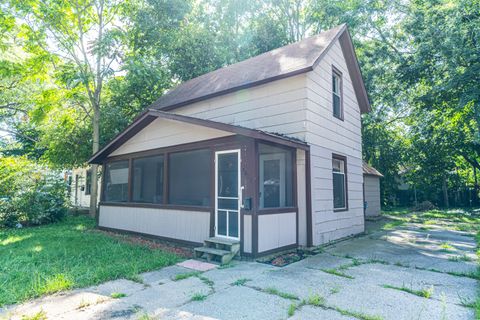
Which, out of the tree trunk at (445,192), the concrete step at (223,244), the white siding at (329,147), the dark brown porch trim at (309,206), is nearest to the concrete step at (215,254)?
the concrete step at (223,244)

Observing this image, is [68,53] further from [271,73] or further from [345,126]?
[345,126]

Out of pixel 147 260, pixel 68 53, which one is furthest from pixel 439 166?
pixel 68 53

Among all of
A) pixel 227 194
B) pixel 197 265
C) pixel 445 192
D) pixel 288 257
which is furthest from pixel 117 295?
pixel 445 192

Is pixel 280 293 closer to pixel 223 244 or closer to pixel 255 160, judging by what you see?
pixel 223 244

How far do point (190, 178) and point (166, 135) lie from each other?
1.47 meters

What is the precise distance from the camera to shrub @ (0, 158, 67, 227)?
37.3 ft

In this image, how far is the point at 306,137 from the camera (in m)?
7.04

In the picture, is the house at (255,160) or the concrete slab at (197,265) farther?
the house at (255,160)

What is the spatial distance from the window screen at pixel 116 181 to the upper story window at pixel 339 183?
6.41 meters

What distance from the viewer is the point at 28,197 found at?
11.8 metres

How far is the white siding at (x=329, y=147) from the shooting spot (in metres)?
7.25

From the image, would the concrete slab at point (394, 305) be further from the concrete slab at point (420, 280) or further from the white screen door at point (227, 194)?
the white screen door at point (227, 194)

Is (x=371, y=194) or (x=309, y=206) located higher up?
(x=371, y=194)

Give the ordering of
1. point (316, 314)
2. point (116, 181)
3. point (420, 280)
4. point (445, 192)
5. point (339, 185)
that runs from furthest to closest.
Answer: point (445, 192), point (116, 181), point (339, 185), point (420, 280), point (316, 314)
